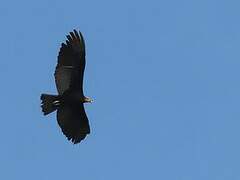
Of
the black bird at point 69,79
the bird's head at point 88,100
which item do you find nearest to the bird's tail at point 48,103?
the black bird at point 69,79

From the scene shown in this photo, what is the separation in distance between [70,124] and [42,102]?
7.81ft

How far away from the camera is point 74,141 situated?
139 ft

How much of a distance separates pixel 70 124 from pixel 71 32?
3947 mm

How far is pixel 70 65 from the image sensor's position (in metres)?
41.2

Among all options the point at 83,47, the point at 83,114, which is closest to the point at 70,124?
the point at 83,114

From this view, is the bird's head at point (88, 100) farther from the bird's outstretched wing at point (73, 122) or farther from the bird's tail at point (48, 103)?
the bird's tail at point (48, 103)

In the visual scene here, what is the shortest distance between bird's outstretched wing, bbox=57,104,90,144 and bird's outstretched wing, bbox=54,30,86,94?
98cm

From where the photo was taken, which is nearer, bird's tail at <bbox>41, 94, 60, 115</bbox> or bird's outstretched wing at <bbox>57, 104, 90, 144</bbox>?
bird's tail at <bbox>41, 94, 60, 115</bbox>

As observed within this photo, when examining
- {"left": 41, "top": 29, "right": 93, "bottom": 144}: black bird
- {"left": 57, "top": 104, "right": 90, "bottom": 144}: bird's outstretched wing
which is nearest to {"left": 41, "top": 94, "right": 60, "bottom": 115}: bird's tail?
{"left": 41, "top": 29, "right": 93, "bottom": 144}: black bird

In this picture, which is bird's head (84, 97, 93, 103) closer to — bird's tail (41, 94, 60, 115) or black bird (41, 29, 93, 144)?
black bird (41, 29, 93, 144)

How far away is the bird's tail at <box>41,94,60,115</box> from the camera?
40.1 meters

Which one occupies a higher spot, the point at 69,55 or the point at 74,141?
the point at 69,55

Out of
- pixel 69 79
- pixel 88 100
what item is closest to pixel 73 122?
pixel 88 100

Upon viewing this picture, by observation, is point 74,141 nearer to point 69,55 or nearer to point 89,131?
point 89,131
